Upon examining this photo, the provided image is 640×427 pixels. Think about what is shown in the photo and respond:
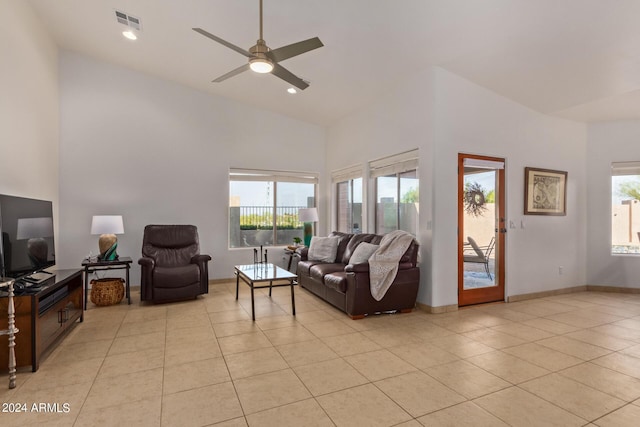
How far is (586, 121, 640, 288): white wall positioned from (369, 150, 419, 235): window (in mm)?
3462

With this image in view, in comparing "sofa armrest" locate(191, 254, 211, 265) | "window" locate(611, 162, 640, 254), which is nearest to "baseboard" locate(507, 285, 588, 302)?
"window" locate(611, 162, 640, 254)

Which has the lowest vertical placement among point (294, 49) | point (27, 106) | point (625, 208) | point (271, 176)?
point (625, 208)

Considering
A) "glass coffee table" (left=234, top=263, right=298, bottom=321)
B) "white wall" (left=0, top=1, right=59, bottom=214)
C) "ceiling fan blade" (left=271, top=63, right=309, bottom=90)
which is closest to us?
"ceiling fan blade" (left=271, top=63, right=309, bottom=90)

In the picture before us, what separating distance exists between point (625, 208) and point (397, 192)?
404 cm

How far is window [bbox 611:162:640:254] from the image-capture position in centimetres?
558

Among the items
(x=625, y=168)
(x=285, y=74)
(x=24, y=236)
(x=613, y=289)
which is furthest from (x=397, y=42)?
(x=613, y=289)

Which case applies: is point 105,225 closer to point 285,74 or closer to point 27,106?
point 27,106

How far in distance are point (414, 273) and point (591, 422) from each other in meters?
2.26

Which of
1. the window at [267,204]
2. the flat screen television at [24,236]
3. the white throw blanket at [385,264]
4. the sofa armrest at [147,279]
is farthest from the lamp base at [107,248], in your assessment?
the white throw blanket at [385,264]

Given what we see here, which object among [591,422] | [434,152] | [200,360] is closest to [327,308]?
[200,360]

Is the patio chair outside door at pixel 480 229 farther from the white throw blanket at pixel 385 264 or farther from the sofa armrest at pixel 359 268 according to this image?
the sofa armrest at pixel 359 268

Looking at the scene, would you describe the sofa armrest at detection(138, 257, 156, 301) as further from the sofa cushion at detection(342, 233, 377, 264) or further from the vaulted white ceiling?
the vaulted white ceiling

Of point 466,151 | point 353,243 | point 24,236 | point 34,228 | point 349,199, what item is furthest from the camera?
point 349,199

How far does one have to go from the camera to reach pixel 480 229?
4.73 meters
